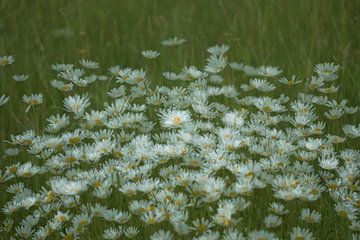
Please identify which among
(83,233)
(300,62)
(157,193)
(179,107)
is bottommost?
(83,233)

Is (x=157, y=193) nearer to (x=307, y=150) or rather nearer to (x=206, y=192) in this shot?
(x=206, y=192)

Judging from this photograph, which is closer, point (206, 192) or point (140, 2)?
point (206, 192)

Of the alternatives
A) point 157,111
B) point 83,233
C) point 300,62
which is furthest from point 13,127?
point 300,62

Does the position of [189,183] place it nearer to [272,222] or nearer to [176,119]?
[272,222]

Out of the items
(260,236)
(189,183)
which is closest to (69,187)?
(189,183)

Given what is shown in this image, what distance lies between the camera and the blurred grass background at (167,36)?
12.4 ft

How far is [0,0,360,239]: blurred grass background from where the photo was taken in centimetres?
378

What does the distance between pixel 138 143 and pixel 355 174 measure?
2.94ft

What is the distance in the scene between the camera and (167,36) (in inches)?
181

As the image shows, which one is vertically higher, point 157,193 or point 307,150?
point 307,150

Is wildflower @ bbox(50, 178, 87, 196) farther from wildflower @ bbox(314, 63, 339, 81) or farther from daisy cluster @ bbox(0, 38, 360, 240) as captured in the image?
wildflower @ bbox(314, 63, 339, 81)

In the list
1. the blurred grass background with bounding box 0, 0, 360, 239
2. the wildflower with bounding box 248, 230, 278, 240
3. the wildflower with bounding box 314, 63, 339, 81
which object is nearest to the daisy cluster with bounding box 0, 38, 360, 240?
the wildflower with bounding box 248, 230, 278, 240

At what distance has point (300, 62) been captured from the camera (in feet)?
13.0

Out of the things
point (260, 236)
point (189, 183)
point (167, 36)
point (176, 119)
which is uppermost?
point (167, 36)
